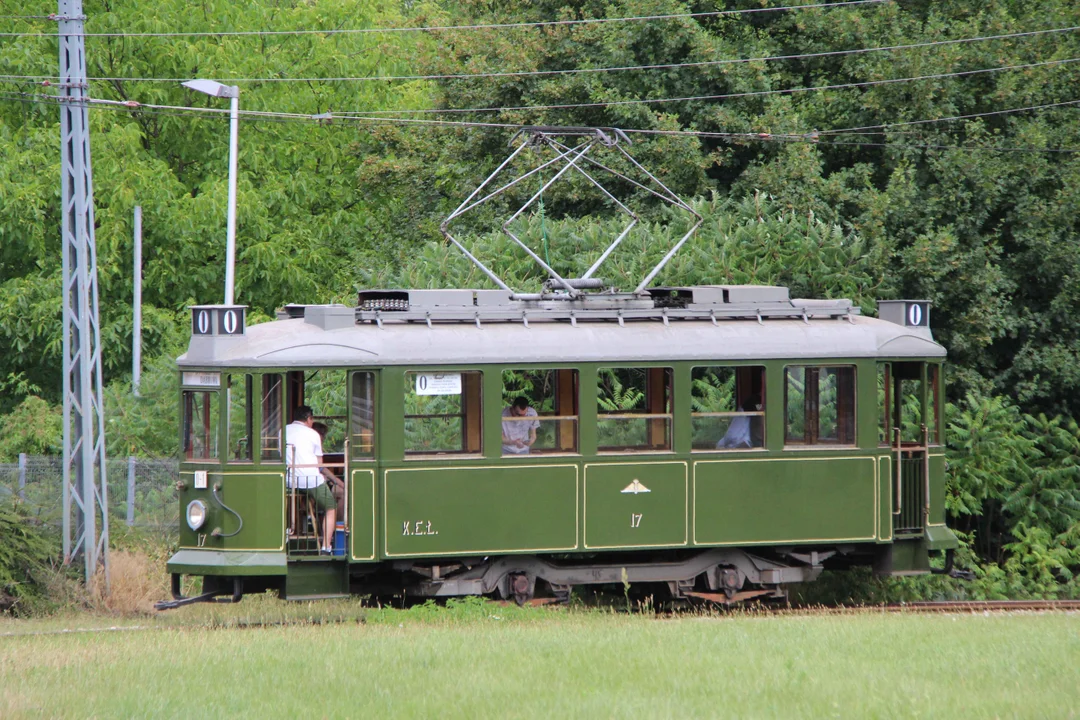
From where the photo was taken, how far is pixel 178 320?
30.0m

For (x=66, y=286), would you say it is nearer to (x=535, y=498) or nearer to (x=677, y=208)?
(x=535, y=498)

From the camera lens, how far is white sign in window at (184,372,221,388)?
1291 cm

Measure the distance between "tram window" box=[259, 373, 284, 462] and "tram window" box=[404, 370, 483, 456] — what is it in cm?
123

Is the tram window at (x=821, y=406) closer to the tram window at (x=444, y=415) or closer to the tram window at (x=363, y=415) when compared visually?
the tram window at (x=444, y=415)

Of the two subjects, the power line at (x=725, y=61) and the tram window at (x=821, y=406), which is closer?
the tram window at (x=821, y=406)

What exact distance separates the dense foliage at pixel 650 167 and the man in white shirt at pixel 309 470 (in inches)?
299

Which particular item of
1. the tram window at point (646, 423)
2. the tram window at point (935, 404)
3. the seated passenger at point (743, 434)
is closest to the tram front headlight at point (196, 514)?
the tram window at point (646, 423)

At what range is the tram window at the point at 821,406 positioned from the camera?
14.3 meters

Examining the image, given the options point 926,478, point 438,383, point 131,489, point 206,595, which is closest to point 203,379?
point 206,595

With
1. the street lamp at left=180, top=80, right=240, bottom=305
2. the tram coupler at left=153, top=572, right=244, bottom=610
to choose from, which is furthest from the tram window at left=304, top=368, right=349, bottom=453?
the street lamp at left=180, top=80, right=240, bottom=305

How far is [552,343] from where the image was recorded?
13.5m

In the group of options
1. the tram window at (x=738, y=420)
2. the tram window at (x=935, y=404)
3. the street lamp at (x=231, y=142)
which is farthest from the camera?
the street lamp at (x=231, y=142)

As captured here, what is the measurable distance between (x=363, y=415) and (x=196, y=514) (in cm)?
186

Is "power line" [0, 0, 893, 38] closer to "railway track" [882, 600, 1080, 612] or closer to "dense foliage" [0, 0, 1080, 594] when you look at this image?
"dense foliage" [0, 0, 1080, 594]
